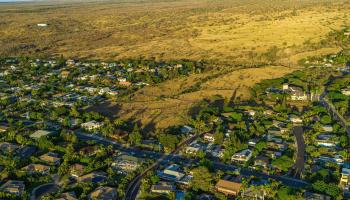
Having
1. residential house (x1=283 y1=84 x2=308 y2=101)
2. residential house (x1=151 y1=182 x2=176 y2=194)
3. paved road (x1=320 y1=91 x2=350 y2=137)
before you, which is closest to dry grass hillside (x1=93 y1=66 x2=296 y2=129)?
residential house (x1=283 y1=84 x2=308 y2=101)

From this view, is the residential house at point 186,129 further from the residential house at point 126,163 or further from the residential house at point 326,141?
the residential house at point 326,141

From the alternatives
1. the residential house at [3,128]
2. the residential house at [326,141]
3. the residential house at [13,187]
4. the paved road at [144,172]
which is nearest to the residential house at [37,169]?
the residential house at [13,187]

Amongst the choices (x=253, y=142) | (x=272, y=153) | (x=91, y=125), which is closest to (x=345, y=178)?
(x=272, y=153)

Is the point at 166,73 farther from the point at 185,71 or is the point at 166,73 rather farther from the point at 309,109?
the point at 309,109

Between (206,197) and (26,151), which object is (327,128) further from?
(26,151)

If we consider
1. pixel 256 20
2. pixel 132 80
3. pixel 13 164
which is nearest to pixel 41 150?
pixel 13 164
